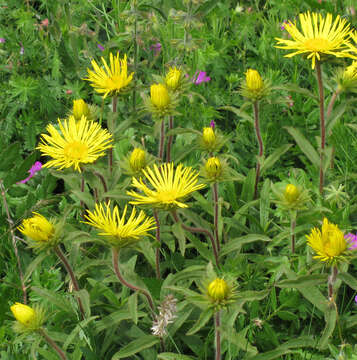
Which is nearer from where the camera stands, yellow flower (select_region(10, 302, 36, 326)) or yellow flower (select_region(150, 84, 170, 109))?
yellow flower (select_region(10, 302, 36, 326))

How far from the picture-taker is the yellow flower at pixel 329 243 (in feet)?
5.81

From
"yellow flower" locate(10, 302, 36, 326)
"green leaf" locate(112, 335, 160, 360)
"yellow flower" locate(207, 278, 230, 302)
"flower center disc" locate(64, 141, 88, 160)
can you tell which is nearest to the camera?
"yellow flower" locate(207, 278, 230, 302)

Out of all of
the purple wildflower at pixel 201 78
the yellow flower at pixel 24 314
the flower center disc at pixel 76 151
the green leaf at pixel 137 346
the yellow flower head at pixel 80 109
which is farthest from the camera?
the purple wildflower at pixel 201 78

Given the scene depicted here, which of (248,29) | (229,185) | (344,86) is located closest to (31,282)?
(229,185)

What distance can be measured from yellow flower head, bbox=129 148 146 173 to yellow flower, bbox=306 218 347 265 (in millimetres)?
715

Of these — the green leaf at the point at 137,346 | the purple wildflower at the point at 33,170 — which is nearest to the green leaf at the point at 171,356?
the green leaf at the point at 137,346

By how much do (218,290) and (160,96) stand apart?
36.7 inches

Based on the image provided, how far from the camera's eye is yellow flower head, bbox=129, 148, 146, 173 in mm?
2135

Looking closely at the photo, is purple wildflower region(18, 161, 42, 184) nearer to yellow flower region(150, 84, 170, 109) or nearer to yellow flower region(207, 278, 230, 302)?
yellow flower region(150, 84, 170, 109)

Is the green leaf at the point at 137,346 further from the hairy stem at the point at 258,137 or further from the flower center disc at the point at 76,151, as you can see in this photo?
the hairy stem at the point at 258,137

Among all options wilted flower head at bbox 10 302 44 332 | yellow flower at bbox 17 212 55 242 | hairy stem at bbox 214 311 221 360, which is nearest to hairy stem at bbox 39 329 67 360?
wilted flower head at bbox 10 302 44 332

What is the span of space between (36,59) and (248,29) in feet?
4.67

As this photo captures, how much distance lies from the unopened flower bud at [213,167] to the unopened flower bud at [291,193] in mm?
271

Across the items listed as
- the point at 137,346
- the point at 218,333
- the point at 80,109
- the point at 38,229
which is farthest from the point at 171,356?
the point at 80,109
